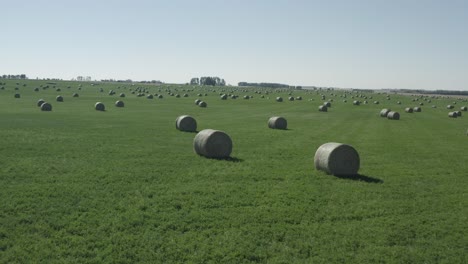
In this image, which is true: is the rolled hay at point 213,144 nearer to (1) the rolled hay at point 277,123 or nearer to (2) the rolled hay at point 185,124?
(2) the rolled hay at point 185,124

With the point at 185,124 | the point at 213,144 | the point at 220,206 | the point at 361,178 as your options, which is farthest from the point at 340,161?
the point at 185,124

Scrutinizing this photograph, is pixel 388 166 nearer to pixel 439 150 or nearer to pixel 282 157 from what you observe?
pixel 282 157

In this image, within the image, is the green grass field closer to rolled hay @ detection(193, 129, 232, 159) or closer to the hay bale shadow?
the hay bale shadow

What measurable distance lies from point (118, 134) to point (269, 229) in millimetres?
19746

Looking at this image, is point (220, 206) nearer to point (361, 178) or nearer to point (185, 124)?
point (361, 178)

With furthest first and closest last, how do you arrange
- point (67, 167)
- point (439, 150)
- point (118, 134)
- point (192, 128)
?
point (192, 128)
point (118, 134)
point (439, 150)
point (67, 167)

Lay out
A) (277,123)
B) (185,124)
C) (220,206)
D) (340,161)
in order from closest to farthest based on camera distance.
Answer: (220,206) → (340,161) → (185,124) → (277,123)

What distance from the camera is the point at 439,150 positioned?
26984 mm

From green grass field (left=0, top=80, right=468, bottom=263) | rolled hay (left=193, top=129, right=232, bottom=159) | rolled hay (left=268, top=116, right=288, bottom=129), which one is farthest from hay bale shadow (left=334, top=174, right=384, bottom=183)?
rolled hay (left=268, top=116, right=288, bottom=129)

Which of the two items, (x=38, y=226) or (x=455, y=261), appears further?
(x=38, y=226)

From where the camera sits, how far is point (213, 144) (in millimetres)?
22062

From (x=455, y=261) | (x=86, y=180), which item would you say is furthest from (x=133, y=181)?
(x=455, y=261)

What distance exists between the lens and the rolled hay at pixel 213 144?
72.1 ft

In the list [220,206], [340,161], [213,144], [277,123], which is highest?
[213,144]
